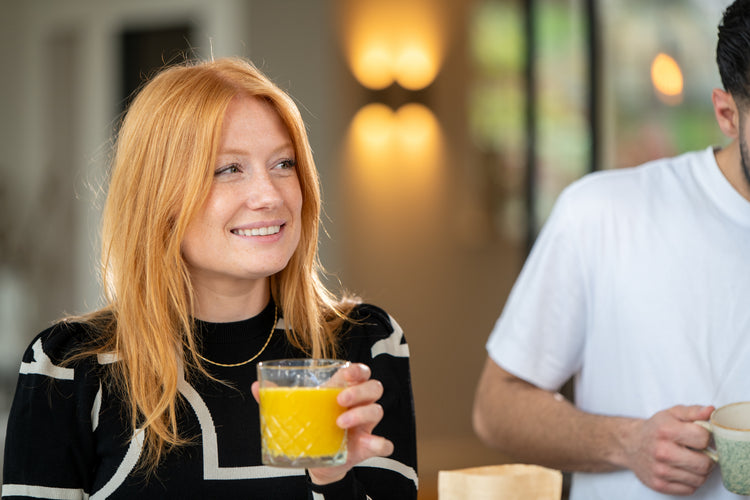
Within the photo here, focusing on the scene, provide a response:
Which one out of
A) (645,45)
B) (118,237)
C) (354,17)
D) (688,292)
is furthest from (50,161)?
(688,292)

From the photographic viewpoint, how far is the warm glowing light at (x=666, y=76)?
13.5 ft

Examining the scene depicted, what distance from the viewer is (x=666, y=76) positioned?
4289 mm

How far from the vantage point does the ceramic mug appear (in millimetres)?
1329

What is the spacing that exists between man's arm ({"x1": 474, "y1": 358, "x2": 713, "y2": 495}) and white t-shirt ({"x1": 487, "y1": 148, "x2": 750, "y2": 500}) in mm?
49

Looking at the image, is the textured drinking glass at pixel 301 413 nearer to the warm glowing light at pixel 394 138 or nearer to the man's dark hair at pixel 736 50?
the man's dark hair at pixel 736 50

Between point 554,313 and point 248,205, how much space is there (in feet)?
2.15

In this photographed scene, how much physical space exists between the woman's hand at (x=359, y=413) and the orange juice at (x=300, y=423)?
0.02 metres

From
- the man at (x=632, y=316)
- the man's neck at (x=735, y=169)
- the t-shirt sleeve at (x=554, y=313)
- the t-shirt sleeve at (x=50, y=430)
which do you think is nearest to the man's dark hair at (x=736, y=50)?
the man at (x=632, y=316)

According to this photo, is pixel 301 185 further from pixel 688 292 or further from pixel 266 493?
pixel 688 292

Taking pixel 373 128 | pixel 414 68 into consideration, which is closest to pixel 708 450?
pixel 373 128

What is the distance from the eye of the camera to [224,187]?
1590 millimetres

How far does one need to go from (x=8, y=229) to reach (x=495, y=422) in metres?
5.22

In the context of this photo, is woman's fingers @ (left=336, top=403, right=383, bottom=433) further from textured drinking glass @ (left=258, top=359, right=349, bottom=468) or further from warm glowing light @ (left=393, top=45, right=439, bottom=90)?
warm glowing light @ (left=393, top=45, right=439, bottom=90)

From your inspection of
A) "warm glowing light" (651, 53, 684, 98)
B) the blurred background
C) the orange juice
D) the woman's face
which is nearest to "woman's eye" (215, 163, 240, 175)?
the woman's face
